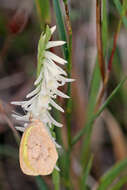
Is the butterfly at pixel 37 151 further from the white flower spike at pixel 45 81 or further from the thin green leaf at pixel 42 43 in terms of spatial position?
the thin green leaf at pixel 42 43

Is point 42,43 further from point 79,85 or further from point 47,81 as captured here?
point 79,85

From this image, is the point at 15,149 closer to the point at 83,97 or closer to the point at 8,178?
the point at 8,178

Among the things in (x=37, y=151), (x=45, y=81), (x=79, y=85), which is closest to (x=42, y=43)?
(x=45, y=81)

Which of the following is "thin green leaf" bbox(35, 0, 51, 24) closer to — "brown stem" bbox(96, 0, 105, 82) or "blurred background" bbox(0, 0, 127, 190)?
"brown stem" bbox(96, 0, 105, 82)

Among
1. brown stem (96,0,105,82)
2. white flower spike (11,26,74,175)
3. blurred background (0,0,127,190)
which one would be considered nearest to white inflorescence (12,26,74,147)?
white flower spike (11,26,74,175)

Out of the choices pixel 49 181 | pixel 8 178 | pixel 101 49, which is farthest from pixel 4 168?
pixel 101 49

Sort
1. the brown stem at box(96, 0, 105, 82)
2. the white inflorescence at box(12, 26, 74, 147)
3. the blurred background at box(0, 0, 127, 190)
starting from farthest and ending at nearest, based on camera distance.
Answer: the blurred background at box(0, 0, 127, 190)
the brown stem at box(96, 0, 105, 82)
the white inflorescence at box(12, 26, 74, 147)
